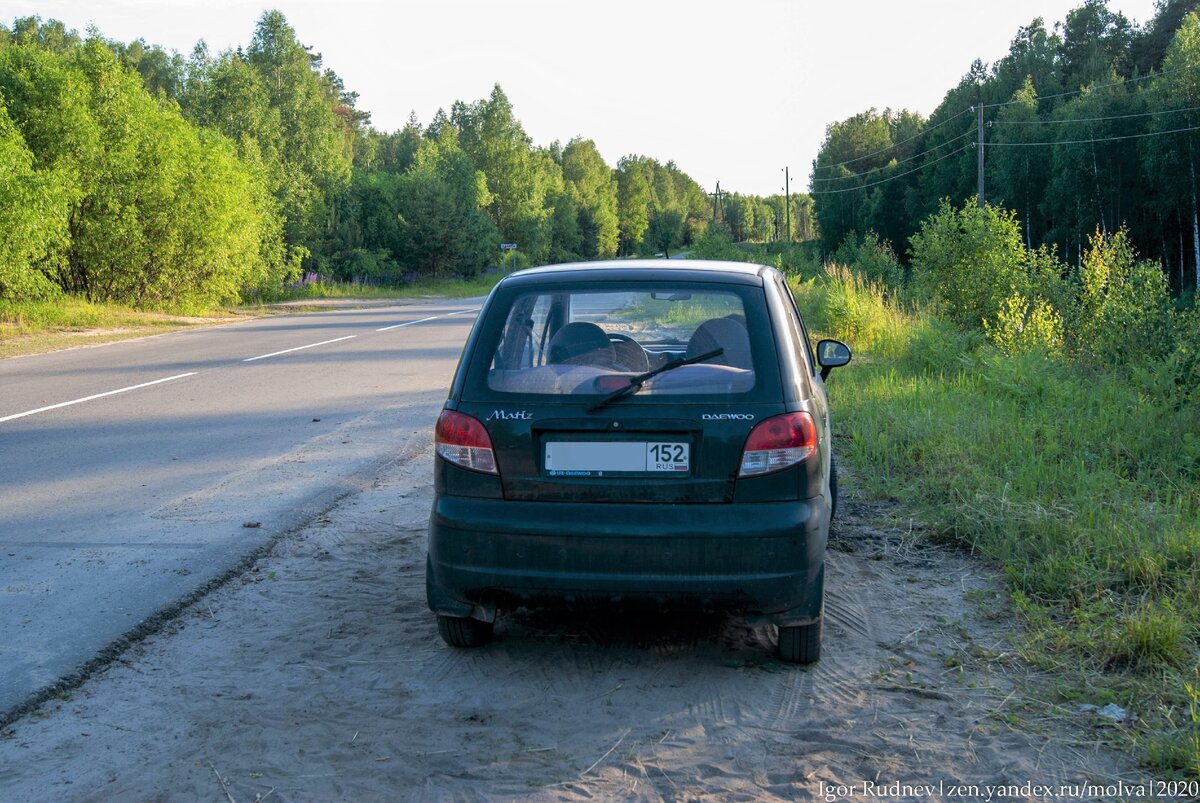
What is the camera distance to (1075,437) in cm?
769

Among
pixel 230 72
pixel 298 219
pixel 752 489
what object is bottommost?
pixel 752 489

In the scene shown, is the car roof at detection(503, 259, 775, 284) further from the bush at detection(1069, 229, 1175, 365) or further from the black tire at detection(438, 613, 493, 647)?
the bush at detection(1069, 229, 1175, 365)

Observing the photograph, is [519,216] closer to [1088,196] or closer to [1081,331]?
[1088,196]

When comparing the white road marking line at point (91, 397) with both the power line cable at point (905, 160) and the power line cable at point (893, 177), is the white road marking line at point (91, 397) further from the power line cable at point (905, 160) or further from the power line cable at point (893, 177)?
the power line cable at point (905, 160)

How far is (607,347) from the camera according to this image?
14.9ft

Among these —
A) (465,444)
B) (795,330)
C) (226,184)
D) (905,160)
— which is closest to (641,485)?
(465,444)

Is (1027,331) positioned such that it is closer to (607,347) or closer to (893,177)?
(607,347)

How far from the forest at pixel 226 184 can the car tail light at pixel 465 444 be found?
19.9 m

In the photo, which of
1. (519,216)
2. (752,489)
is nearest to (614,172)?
(519,216)

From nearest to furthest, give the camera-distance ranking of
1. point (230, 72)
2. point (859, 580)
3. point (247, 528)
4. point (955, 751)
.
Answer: point (955, 751)
point (859, 580)
point (247, 528)
point (230, 72)

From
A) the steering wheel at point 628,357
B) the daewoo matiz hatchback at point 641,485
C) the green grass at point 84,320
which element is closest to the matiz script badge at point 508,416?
the daewoo matiz hatchback at point 641,485

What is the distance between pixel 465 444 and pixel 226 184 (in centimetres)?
2957

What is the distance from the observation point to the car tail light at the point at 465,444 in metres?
3.98

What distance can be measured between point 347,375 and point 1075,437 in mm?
9600
